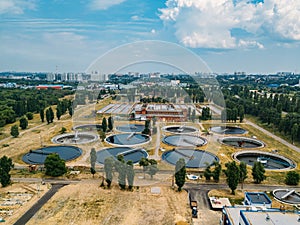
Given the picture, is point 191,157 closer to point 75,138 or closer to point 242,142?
point 242,142

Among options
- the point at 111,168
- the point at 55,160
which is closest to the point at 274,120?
the point at 111,168

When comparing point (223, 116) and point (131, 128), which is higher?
point (223, 116)

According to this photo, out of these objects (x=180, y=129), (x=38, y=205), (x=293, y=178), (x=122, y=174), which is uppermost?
(x=180, y=129)

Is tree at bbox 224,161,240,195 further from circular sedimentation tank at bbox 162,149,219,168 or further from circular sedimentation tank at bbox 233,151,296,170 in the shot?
circular sedimentation tank at bbox 233,151,296,170

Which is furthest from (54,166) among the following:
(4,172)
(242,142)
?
(242,142)

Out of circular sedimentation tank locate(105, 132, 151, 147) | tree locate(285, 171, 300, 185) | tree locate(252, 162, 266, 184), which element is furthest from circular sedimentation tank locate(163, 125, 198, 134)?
tree locate(285, 171, 300, 185)

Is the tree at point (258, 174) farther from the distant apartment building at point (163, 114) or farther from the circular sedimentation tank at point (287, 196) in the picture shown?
the distant apartment building at point (163, 114)

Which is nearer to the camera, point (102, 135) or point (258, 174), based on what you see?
Answer: point (258, 174)
